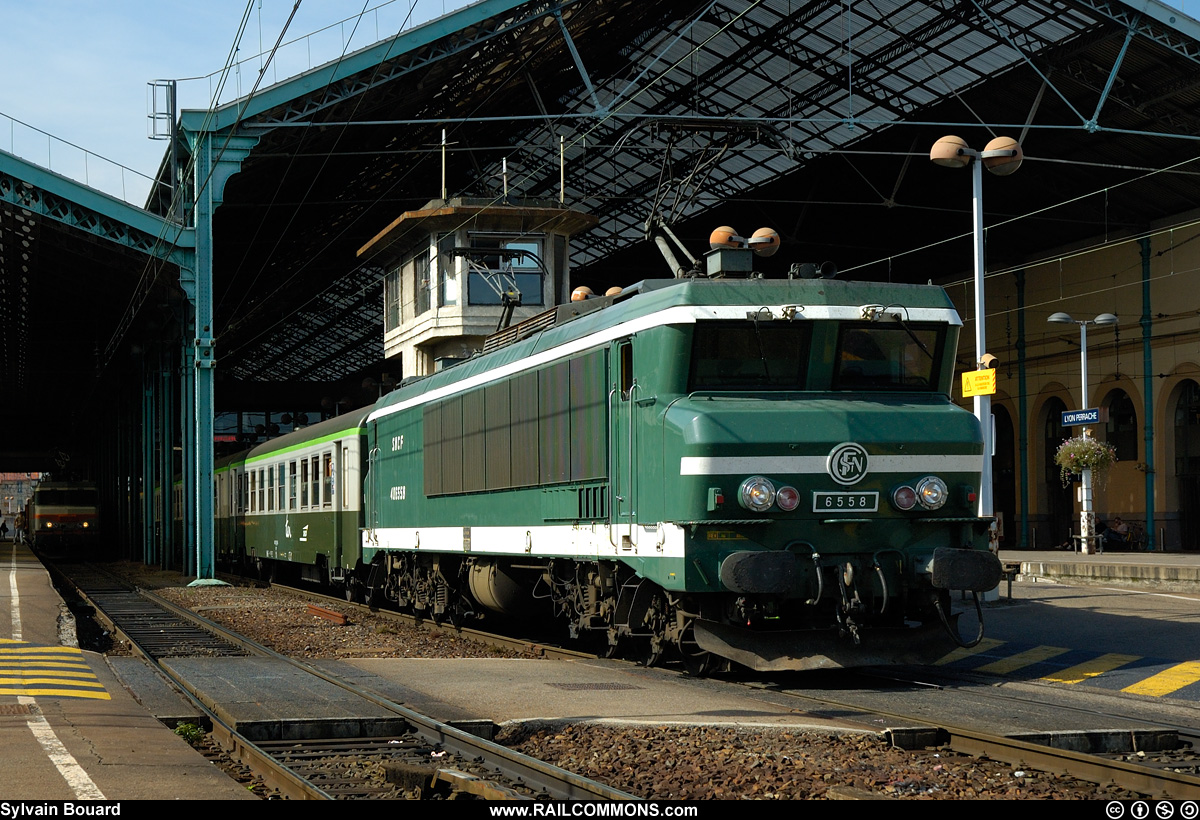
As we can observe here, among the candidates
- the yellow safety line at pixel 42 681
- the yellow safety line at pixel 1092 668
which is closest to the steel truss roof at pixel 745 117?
the yellow safety line at pixel 1092 668

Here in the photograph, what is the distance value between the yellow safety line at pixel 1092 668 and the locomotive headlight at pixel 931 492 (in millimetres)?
2301

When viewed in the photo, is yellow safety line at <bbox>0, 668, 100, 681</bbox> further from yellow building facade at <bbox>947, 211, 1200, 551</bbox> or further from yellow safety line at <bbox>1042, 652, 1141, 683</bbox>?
yellow building facade at <bbox>947, 211, 1200, 551</bbox>

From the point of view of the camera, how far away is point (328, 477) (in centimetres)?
2470

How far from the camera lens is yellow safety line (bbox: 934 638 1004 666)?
14027 mm

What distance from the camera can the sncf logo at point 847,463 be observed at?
11.3m

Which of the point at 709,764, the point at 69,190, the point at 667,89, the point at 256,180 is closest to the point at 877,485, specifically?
the point at 709,764

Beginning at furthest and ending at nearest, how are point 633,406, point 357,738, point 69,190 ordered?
point 69,190 < point 633,406 < point 357,738

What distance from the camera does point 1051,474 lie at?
149ft

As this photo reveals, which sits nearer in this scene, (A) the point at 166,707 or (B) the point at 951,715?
(B) the point at 951,715

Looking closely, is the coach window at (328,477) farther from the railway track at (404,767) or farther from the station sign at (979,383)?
the railway track at (404,767)

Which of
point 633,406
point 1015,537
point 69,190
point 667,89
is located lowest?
point 1015,537

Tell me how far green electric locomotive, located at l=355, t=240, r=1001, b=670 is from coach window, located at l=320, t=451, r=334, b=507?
11.5 m

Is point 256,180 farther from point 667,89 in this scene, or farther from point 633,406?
point 633,406

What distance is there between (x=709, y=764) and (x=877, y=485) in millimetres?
4134
